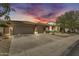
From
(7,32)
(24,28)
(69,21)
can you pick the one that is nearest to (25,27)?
(24,28)

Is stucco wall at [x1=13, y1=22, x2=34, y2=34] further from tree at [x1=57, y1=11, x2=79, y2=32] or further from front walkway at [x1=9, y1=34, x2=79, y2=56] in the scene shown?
tree at [x1=57, y1=11, x2=79, y2=32]

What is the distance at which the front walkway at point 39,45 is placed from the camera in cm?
122

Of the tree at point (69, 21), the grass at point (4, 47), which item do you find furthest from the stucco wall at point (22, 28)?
the tree at point (69, 21)

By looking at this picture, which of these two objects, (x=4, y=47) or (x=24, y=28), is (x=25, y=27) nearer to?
(x=24, y=28)

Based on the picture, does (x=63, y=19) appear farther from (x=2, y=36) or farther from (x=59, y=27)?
(x=2, y=36)

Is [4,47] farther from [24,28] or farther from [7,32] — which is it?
[24,28]

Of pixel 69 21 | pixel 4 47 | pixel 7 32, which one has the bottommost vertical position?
pixel 4 47

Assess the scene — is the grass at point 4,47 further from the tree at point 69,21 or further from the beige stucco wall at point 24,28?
the tree at point 69,21

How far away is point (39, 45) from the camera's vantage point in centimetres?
123

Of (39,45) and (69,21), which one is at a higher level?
(69,21)

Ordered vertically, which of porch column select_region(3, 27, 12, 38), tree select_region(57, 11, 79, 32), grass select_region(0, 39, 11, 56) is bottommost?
grass select_region(0, 39, 11, 56)

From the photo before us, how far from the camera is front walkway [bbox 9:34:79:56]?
4.01ft

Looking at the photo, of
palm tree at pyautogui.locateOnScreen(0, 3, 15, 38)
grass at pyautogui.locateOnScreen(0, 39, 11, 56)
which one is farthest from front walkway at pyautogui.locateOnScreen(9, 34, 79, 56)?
palm tree at pyautogui.locateOnScreen(0, 3, 15, 38)

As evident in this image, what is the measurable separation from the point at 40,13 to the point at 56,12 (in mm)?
136
